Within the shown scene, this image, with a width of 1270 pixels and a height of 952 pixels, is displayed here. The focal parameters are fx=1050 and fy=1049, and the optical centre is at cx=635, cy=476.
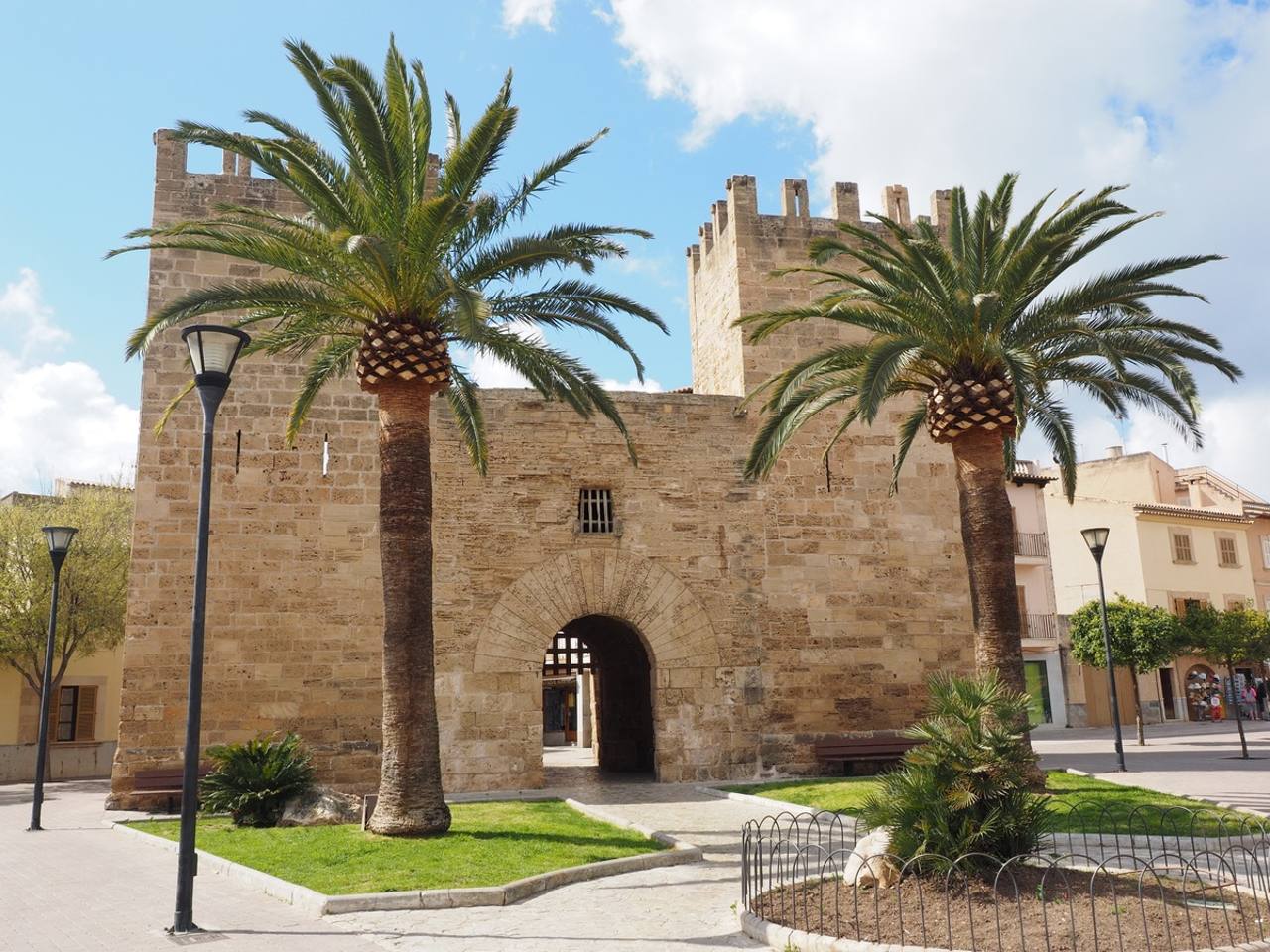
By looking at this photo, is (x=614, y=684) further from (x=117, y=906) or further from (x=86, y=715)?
(x=86, y=715)

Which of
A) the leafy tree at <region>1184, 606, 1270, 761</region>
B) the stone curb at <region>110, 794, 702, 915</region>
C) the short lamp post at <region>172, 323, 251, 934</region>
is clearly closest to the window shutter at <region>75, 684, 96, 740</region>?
the stone curb at <region>110, 794, 702, 915</region>

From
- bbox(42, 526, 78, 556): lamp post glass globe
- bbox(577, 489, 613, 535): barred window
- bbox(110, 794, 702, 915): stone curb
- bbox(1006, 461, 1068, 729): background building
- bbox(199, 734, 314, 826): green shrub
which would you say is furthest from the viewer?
bbox(1006, 461, 1068, 729): background building

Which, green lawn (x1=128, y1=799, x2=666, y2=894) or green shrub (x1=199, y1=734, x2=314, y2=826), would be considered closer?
green lawn (x1=128, y1=799, x2=666, y2=894)

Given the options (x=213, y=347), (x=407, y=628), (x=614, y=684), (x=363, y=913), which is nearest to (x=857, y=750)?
(x=614, y=684)

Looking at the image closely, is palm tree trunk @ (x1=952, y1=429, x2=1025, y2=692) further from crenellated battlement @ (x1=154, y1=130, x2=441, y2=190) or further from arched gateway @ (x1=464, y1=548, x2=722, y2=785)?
crenellated battlement @ (x1=154, y1=130, x2=441, y2=190)

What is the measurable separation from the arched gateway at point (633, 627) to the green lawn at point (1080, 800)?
132 cm

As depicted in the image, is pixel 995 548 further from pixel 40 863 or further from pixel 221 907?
pixel 40 863

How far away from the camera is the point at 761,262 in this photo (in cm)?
1641

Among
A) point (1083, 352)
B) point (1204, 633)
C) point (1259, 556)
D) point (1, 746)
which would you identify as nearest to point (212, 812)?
point (1083, 352)

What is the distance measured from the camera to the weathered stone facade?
13.5m

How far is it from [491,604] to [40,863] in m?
6.16

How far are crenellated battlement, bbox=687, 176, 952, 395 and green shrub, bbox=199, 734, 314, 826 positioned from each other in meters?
8.29

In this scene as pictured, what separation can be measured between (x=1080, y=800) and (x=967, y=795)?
5110 millimetres

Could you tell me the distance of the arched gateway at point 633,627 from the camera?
1409 cm
